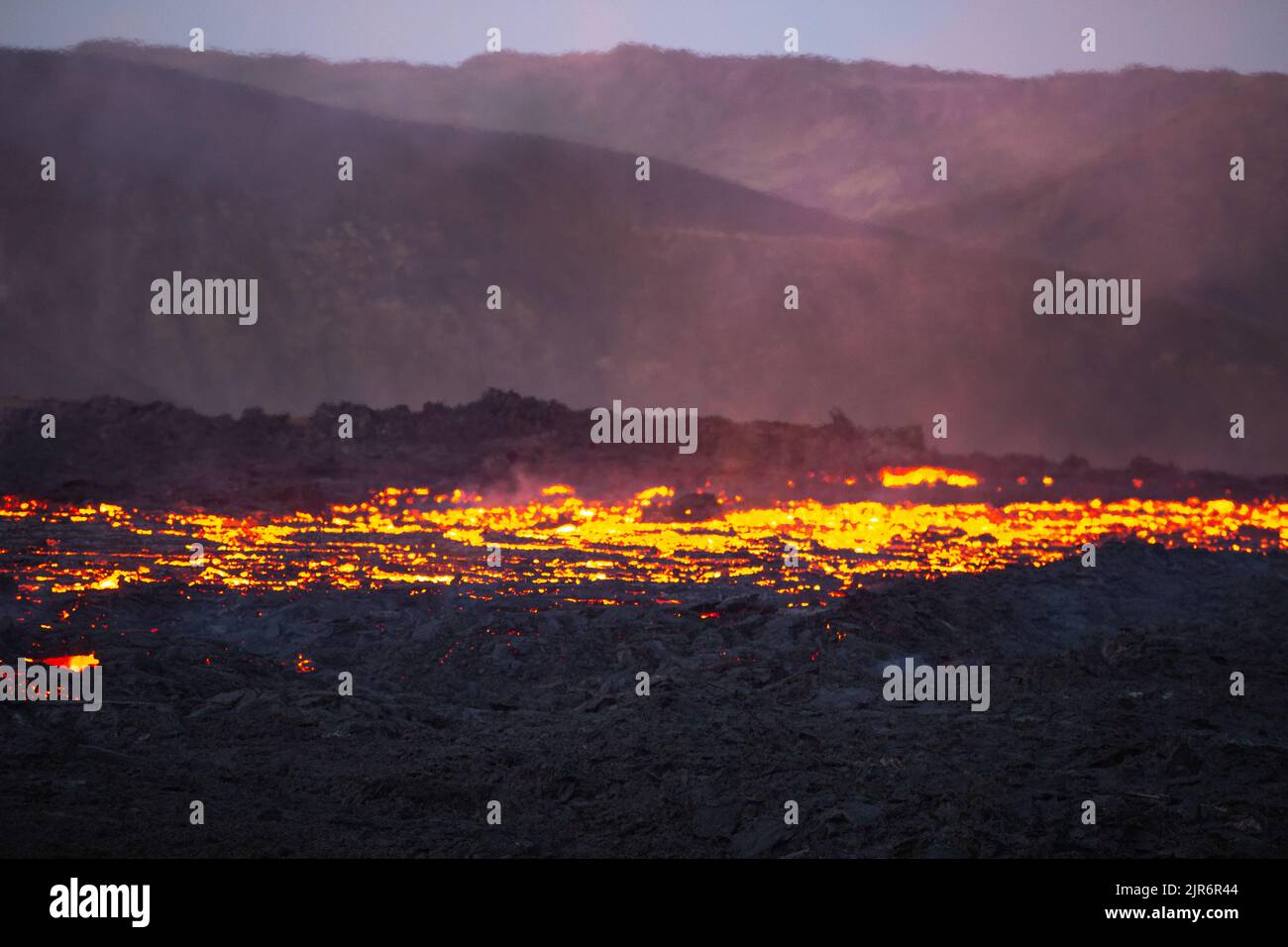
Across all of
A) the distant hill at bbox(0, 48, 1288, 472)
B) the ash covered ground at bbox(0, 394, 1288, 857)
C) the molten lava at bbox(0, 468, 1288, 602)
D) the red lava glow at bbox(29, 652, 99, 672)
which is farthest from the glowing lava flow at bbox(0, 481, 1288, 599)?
the distant hill at bbox(0, 48, 1288, 472)

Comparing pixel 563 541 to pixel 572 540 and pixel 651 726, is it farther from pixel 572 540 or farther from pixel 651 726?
pixel 651 726

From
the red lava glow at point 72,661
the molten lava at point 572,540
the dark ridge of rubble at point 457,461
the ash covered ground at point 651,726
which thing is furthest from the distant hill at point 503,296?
the red lava glow at point 72,661

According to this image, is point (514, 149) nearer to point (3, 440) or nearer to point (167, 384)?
point (167, 384)

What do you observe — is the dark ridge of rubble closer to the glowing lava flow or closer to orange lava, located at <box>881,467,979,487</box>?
orange lava, located at <box>881,467,979,487</box>

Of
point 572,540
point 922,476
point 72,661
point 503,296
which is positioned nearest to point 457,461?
point 572,540
